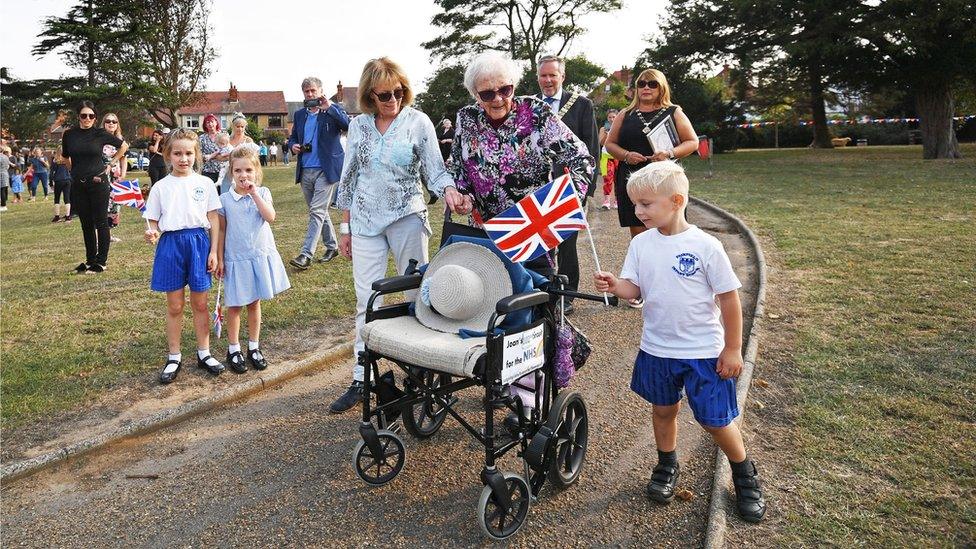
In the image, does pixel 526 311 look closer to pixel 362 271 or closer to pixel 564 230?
pixel 564 230

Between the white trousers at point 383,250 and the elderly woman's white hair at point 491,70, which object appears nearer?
the elderly woman's white hair at point 491,70

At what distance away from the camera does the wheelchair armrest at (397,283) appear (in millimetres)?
3320

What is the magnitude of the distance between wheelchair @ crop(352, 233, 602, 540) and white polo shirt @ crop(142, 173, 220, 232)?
2111 mm

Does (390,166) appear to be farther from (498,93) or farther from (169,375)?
(169,375)

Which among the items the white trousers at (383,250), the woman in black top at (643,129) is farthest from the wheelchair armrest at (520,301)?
the woman in black top at (643,129)

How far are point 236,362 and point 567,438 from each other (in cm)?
290

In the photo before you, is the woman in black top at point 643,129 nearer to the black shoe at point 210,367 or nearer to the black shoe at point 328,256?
the black shoe at point 210,367

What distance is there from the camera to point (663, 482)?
3154mm

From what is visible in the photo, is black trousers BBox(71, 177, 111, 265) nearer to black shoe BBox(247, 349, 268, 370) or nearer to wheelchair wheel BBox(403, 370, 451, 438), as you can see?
black shoe BBox(247, 349, 268, 370)

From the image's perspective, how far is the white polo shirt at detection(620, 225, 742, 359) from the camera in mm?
2857

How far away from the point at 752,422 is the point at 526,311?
1663 mm

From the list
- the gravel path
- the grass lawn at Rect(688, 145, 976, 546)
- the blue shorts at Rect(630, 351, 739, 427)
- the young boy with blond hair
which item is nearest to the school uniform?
the gravel path

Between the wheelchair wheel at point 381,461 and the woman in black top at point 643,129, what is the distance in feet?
11.2

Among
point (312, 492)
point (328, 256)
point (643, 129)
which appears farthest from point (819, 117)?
point (312, 492)
